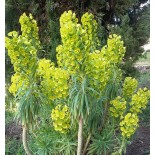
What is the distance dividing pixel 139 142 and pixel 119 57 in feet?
5.98

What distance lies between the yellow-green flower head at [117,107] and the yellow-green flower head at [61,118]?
0.43 metres

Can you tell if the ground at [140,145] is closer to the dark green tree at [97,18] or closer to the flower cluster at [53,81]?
the dark green tree at [97,18]

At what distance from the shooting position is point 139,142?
3.96 m

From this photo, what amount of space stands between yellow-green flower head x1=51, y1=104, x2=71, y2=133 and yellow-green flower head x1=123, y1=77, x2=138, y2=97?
0.65 m

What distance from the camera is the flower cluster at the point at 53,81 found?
2.27 meters

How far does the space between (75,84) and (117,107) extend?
0.49 m

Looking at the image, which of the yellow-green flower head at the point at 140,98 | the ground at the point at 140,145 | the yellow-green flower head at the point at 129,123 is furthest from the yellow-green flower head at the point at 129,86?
the ground at the point at 140,145

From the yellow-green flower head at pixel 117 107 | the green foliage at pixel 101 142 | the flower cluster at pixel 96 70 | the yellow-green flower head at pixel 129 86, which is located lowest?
the green foliage at pixel 101 142

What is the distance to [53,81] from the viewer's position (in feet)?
7.81

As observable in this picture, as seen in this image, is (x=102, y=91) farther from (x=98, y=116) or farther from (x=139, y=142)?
(x=139, y=142)

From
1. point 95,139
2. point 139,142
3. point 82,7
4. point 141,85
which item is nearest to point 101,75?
point 95,139

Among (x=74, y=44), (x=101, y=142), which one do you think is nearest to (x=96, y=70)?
(x=74, y=44)

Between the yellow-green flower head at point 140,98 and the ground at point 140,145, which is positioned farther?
the ground at point 140,145

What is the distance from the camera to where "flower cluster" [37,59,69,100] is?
7.44 feet
